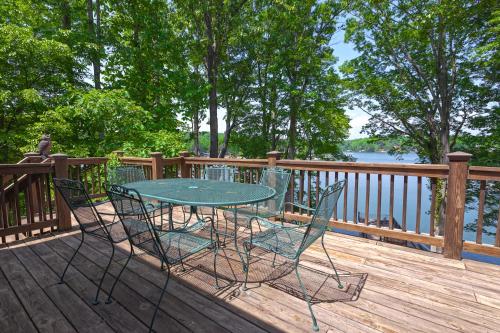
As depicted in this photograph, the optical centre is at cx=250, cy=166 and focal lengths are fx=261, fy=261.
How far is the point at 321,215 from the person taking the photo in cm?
190

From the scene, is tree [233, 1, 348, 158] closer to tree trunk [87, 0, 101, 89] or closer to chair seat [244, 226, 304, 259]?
tree trunk [87, 0, 101, 89]

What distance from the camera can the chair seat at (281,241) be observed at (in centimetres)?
192

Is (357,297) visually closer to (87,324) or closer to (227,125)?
(87,324)

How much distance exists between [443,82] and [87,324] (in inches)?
430

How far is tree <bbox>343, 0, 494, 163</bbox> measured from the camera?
25.9 ft

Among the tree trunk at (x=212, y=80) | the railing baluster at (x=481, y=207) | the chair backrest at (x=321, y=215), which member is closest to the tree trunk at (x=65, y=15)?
the tree trunk at (x=212, y=80)

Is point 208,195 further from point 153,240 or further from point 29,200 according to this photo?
point 29,200

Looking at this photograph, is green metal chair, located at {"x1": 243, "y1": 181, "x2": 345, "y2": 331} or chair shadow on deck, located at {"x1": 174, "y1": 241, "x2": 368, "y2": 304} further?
chair shadow on deck, located at {"x1": 174, "y1": 241, "x2": 368, "y2": 304}

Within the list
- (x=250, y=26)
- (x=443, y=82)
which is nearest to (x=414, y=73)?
(x=443, y=82)

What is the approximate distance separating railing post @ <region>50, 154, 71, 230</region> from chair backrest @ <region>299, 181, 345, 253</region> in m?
3.34

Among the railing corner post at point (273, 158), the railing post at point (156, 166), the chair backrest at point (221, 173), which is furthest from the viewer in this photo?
the railing post at point (156, 166)

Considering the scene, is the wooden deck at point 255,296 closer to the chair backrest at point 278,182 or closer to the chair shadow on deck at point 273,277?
the chair shadow on deck at point 273,277

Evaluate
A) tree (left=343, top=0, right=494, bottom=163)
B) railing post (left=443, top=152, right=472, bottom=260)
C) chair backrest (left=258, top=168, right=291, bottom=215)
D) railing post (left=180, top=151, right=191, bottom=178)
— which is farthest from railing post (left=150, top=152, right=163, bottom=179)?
tree (left=343, top=0, right=494, bottom=163)

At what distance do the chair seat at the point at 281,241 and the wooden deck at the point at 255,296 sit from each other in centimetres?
42
